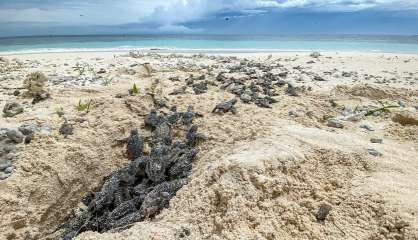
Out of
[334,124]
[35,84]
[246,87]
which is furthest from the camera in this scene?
[246,87]

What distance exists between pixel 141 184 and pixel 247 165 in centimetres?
137

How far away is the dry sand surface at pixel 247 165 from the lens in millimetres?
3047

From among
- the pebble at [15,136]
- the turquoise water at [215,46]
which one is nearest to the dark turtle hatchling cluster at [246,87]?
the pebble at [15,136]

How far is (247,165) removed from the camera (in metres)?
3.49

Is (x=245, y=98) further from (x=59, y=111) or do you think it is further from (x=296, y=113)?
(x=59, y=111)

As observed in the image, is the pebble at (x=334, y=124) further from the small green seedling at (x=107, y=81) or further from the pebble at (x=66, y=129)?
the small green seedling at (x=107, y=81)

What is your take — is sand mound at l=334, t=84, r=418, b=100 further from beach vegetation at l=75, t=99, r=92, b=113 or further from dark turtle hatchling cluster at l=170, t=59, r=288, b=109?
beach vegetation at l=75, t=99, r=92, b=113

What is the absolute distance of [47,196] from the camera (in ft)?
14.4

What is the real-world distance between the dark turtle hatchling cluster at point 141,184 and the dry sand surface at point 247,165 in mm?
158

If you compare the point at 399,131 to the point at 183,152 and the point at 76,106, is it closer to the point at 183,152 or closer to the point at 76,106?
the point at 183,152

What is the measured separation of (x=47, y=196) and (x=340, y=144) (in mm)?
3346

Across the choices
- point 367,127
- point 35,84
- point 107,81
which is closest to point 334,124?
point 367,127

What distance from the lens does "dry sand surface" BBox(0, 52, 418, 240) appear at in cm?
305

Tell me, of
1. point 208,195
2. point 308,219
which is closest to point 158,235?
point 208,195
